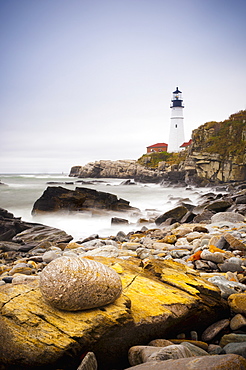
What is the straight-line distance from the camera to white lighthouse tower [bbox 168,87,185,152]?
70375 millimetres

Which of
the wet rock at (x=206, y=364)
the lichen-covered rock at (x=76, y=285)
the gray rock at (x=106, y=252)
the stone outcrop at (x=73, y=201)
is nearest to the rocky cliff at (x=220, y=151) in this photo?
the stone outcrop at (x=73, y=201)

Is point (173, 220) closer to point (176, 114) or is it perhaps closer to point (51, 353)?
point (51, 353)

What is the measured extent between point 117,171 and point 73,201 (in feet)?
188

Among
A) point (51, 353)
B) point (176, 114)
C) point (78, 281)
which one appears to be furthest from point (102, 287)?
point (176, 114)

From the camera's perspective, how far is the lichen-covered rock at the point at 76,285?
2.56 meters

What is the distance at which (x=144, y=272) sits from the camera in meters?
3.80

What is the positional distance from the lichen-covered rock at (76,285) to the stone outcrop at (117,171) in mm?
57169

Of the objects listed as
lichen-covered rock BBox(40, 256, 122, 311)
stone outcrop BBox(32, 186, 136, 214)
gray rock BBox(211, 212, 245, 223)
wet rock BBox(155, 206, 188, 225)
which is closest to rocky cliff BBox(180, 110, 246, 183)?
stone outcrop BBox(32, 186, 136, 214)

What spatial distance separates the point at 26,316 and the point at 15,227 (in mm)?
9262

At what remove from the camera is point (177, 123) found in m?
70.8

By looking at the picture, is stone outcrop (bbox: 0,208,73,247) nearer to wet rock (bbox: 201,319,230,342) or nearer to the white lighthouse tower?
wet rock (bbox: 201,319,230,342)

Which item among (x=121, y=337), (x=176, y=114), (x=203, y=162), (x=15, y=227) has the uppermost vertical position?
(x=176, y=114)

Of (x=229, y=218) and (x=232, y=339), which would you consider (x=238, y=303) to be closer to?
(x=232, y=339)

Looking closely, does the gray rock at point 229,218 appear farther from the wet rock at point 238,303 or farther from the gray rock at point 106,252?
the wet rock at point 238,303
